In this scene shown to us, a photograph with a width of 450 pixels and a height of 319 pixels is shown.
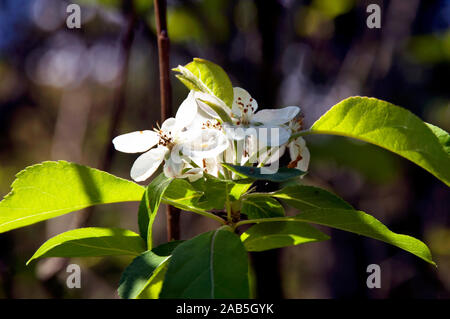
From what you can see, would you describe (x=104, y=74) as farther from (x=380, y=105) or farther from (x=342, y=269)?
(x=380, y=105)

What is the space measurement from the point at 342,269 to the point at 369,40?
1.78 meters

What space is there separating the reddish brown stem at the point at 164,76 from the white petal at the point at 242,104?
0.42 feet

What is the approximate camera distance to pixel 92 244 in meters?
0.82

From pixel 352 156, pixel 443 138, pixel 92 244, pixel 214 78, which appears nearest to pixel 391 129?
pixel 443 138

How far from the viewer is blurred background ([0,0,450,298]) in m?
1.95

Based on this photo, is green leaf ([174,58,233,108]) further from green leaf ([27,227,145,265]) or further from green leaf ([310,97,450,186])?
green leaf ([27,227,145,265])

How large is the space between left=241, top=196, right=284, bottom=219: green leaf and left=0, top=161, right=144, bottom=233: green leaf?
0.21 m

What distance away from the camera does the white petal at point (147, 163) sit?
0.83m

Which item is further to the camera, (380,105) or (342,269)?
(342,269)

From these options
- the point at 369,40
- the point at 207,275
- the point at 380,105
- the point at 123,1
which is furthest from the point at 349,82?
the point at 207,275

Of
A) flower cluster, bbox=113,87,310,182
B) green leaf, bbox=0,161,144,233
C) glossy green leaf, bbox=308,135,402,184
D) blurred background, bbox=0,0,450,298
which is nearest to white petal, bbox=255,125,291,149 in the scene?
flower cluster, bbox=113,87,310,182

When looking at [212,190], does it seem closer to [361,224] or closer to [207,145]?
[207,145]

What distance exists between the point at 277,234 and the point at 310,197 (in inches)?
3.6

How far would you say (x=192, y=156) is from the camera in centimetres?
77
